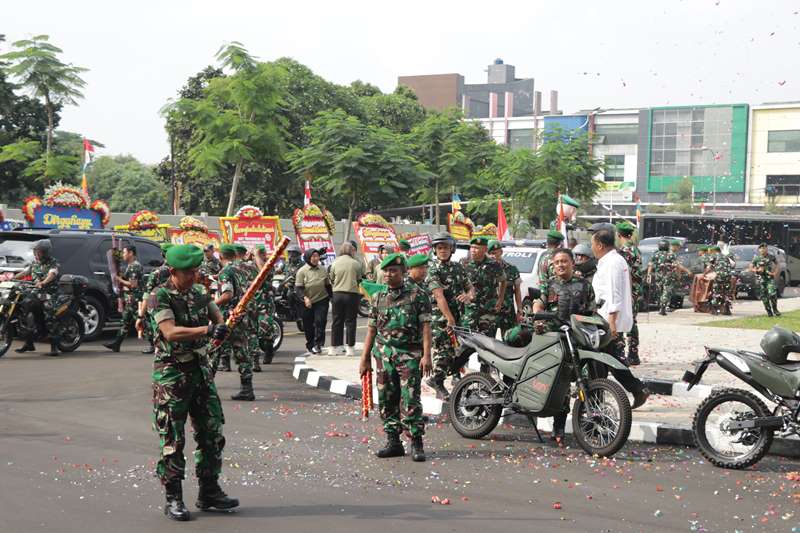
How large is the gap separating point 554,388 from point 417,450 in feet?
4.29

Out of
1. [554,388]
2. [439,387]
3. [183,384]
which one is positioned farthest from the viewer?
[439,387]

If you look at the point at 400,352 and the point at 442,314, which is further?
the point at 442,314

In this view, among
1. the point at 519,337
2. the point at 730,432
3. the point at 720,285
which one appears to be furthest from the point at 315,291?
the point at 720,285

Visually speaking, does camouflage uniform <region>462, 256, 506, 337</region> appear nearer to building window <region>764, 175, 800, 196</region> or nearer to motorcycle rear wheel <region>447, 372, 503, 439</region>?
motorcycle rear wheel <region>447, 372, 503, 439</region>

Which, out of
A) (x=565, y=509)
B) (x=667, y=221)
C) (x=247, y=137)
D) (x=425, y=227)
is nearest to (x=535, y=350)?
(x=565, y=509)

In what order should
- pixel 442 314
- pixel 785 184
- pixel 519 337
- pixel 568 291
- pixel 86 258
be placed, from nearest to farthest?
pixel 568 291, pixel 519 337, pixel 442 314, pixel 86 258, pixel 785 184

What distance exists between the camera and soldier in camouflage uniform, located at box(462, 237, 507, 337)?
10.3 m

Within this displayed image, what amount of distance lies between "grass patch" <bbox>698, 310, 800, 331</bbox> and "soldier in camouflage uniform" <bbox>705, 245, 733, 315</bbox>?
983 millimetres

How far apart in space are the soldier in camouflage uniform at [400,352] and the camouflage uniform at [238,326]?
111 inches

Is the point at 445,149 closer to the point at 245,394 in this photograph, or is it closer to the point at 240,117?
the point at 240,117

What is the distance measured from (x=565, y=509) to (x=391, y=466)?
66.8 inches

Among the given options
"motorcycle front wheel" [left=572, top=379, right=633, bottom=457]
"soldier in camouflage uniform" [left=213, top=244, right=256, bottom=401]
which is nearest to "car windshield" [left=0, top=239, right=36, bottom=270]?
"soldier in camouflage uniform" [left=213, top=244, right=256, bottom=401]

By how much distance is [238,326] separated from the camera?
1041 cm

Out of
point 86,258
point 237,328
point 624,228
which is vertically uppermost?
point 624,228
